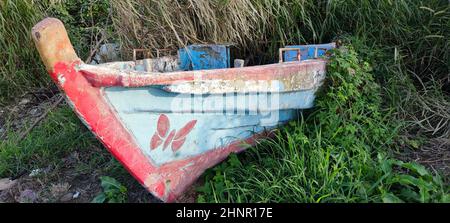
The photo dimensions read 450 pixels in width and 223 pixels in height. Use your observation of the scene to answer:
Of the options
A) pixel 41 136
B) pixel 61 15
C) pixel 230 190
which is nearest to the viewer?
pixel 230 190

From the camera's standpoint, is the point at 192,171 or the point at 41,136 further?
the point at 41,136

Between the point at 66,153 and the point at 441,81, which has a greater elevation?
the point at 441,81

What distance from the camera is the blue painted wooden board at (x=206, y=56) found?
3246mm

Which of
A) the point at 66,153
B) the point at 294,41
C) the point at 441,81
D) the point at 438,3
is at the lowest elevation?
the point at 66,153

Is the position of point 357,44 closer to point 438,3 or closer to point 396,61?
point 396,61

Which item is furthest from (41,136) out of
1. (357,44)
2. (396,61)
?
(396,61)

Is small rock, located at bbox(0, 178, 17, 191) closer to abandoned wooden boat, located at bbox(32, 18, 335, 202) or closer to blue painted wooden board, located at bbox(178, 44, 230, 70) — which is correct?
abandoned wooden boat, located at bbox(32, 18, 335, 202)

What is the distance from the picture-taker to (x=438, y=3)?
139 inches

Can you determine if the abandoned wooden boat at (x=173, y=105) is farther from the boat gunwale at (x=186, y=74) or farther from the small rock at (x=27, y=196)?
the small rock at (x=27, y=196)

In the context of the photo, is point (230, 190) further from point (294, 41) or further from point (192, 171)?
point (294, 41)

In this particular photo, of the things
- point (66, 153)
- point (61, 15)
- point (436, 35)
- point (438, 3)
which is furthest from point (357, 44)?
point (61, 15)

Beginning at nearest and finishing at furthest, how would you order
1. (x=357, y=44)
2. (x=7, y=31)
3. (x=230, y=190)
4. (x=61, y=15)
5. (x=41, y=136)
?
(x=230, y=190) → (x=357, y=44) → (x=41, y=136) → (x=7, y=31) → (x=61, y=15)

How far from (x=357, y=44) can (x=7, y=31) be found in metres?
3.57

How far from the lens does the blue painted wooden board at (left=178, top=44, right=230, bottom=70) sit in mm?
3246
